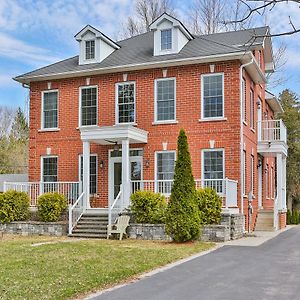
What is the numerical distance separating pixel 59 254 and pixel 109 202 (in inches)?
312

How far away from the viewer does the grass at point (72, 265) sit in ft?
27.4

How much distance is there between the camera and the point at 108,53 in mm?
22766

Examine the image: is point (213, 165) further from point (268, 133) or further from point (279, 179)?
point (268, 133)

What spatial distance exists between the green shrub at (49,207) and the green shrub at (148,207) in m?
3.25

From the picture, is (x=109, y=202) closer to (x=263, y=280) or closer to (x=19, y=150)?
(x=263, y=280)

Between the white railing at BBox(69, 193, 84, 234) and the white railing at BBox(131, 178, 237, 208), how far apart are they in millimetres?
2089

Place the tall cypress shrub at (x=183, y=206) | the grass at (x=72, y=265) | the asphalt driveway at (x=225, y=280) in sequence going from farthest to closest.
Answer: the tall cypress shrub at (x=183, y=206) < the grass at (x=72, y=265) < the asphalt driveway at (x=225, y=280)

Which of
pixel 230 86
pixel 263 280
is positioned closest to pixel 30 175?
pixel 230 86

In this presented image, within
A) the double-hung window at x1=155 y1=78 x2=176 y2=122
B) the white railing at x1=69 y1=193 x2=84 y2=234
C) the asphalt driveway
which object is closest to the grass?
the asphalt driveway

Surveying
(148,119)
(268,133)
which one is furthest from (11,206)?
(268,133)

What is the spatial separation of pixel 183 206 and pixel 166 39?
848 centimetres

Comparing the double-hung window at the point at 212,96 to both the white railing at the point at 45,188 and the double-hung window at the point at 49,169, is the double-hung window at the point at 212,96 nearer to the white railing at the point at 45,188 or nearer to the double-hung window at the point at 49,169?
the white railing at the point at 45,188

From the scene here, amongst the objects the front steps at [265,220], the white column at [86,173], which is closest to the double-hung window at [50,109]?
the white column at [86,173]

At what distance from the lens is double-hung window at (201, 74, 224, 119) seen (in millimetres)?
19622
